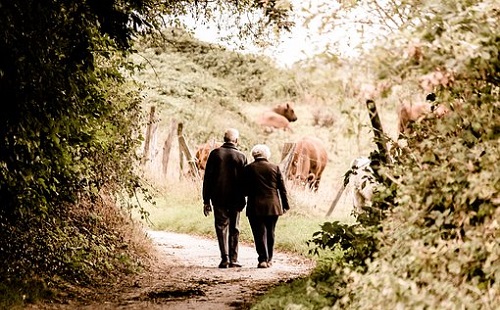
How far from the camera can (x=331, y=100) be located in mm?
4602

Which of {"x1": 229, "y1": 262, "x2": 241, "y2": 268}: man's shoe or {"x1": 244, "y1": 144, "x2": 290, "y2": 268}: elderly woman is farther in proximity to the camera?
{"x1": 229, "y1": 262, "x2": 241, "y2": 268}: man's shoe

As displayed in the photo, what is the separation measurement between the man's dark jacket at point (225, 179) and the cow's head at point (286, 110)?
23.5m

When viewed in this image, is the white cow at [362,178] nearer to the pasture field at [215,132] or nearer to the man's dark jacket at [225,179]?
the pasture field at [215,132]

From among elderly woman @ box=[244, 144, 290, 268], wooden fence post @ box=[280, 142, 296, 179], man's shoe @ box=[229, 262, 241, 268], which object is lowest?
man's shoe @ box=[229, 262, 241, 268]

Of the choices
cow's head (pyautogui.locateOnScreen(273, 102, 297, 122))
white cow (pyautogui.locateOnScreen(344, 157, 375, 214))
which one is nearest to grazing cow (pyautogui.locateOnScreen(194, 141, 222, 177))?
white cow (pyautogui.locateOnScreen(344, 157, 375, 214))

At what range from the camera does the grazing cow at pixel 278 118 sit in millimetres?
32688

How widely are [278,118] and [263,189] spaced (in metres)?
22.8

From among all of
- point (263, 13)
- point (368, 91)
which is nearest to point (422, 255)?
point (368, 91)

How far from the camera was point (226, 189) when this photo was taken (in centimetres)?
1036

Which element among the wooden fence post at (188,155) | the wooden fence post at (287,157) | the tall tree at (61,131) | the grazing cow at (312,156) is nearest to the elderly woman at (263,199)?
the tall tree at (61,131)

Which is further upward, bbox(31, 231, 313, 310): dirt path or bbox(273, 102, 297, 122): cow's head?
bbox(273, 102, 297, 122): cow's head

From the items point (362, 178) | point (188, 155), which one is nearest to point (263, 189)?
point (362, 178)

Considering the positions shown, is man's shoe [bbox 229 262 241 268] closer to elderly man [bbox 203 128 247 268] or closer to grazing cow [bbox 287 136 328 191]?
elderly man [bbox 203 128 247 268]

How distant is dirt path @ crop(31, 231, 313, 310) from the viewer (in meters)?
7.62
